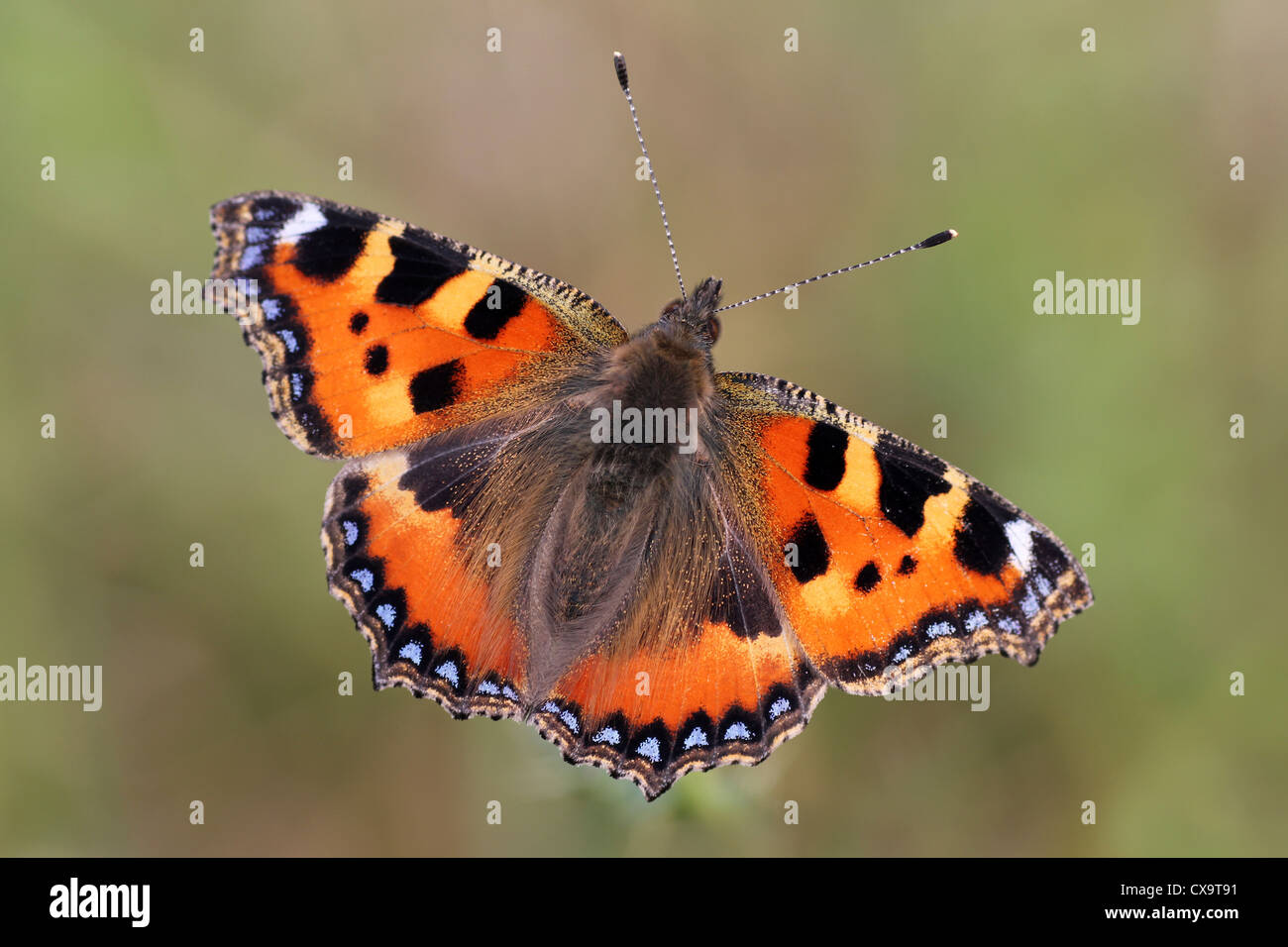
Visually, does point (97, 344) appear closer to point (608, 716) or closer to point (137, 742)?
point (137, 742)

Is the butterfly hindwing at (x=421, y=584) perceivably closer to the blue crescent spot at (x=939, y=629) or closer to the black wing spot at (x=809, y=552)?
the black wing spot at (x=809, y=552)

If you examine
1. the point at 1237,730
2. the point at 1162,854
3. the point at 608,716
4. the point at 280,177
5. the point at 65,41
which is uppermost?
the point at 65,41

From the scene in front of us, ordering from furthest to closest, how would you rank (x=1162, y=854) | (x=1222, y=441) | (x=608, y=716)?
(x=1222, y=441)
(x=1162, y=854)
(x=608, y=716)

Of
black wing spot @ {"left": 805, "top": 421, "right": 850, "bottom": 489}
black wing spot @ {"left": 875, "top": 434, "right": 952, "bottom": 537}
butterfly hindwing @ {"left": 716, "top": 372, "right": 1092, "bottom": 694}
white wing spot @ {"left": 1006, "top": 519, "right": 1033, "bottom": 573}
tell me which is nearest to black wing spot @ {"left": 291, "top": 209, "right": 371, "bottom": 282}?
butterfly hindwing @ {"left": 716, "top": 372, "right": 1092, "bottom": 694}

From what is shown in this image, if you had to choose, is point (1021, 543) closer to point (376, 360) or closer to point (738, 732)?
point (738, 732)

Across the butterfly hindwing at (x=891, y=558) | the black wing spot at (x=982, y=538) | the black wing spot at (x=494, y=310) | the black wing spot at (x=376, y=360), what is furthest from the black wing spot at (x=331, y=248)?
the black wing spot at (x=982, y=538)

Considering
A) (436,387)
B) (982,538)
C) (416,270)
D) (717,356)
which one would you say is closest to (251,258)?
(416,270)
